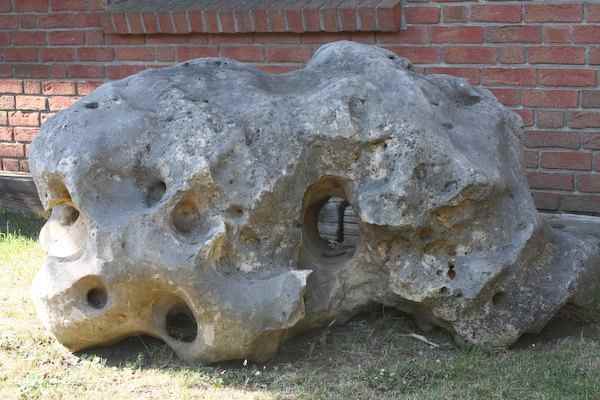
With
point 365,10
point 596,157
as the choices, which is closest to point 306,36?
point 365,10

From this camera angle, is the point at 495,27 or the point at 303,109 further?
Answer: the point at 495,27

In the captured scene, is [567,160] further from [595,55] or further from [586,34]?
[586,34]

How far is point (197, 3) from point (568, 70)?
2.49m

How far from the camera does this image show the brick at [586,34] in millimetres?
4974

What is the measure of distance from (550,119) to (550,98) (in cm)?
12

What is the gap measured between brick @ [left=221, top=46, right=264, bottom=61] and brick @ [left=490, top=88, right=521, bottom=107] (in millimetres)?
1559

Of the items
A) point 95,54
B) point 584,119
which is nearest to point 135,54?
point 95,54

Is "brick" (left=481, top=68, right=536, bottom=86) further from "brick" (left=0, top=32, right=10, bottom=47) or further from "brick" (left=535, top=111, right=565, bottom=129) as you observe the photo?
"brick" (left=0, top=32, right=10, bottom=47)

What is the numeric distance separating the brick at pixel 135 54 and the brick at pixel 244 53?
0.58 m

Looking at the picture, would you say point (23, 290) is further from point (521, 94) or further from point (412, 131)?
point (521, 94)

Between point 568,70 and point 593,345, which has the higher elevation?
point 568,70

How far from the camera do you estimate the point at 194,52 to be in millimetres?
6094

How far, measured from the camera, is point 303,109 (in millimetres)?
3803

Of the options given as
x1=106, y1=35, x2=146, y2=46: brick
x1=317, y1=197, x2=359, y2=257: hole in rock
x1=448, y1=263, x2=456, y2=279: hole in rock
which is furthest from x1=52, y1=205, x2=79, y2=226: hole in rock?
x1=106, y1=35, x2=146, y2=46: brick
